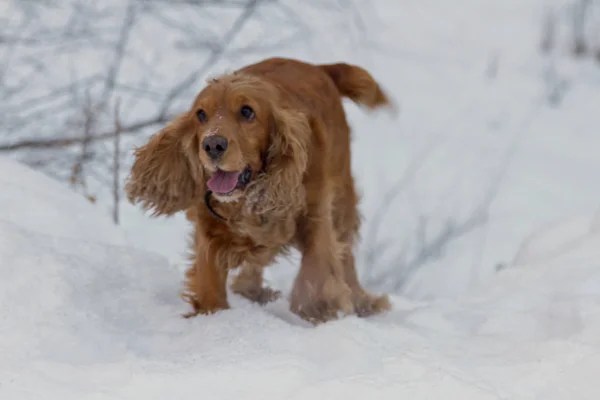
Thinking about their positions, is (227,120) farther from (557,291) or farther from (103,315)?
(557,291)

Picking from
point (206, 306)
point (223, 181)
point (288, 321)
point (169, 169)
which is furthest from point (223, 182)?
point (288, 321)

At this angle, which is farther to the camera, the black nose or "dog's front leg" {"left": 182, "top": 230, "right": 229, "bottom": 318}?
"dog's front leg" {"left": 182, "top": 230, "right": 229, "bottom": 318}

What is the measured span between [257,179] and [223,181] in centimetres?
18

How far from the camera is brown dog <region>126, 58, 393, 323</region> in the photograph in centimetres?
248

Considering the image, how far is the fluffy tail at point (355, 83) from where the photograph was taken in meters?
3.23

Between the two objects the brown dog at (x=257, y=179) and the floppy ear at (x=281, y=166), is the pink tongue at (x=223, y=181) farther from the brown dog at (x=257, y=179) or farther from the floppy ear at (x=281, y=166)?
the floppy ear at (x=281, y=166)

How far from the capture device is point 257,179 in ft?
8.46

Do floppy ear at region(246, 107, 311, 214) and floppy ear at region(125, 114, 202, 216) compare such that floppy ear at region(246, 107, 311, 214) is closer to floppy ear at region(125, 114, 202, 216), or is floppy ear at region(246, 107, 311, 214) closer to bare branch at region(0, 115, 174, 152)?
floppy ear at region(125, 114, 202, 216)

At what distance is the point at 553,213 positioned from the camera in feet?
21.7

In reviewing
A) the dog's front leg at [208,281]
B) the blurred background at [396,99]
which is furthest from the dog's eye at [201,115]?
the blurred background at [396,99]

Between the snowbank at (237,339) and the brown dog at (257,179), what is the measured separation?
170 millimetres

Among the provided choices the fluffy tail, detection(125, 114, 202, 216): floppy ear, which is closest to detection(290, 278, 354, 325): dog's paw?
detection(125, 114, 202, 216): floppy ear

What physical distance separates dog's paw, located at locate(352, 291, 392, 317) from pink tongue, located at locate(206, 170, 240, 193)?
0.91 m

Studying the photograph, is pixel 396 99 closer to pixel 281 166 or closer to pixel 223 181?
pixel 281 166
